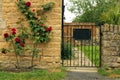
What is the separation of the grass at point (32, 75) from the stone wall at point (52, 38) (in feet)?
2.26

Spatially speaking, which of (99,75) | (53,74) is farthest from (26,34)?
(99,75)

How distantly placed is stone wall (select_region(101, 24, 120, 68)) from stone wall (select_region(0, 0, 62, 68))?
57.4 inches

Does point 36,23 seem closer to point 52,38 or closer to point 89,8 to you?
point 52,38

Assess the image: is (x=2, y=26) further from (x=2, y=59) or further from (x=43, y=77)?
(x=43, y=77)

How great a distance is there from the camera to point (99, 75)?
9656 mm

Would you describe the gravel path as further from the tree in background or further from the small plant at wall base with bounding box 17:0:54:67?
the tree in background

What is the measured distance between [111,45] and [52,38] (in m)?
1.84

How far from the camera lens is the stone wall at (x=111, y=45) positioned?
33.6 ft

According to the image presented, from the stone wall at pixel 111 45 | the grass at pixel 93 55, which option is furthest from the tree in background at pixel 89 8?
the stone wall at pixel 111 45

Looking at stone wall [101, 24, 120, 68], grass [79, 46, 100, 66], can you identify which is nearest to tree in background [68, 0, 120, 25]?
grass [79, 46, 100, 66]

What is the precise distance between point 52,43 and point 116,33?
199 cm

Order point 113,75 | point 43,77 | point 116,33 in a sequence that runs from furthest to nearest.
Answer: point 116,33, point 113,75, point 43,77

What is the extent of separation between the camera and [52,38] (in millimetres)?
9867

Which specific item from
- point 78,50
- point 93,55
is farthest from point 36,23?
point 93,55
